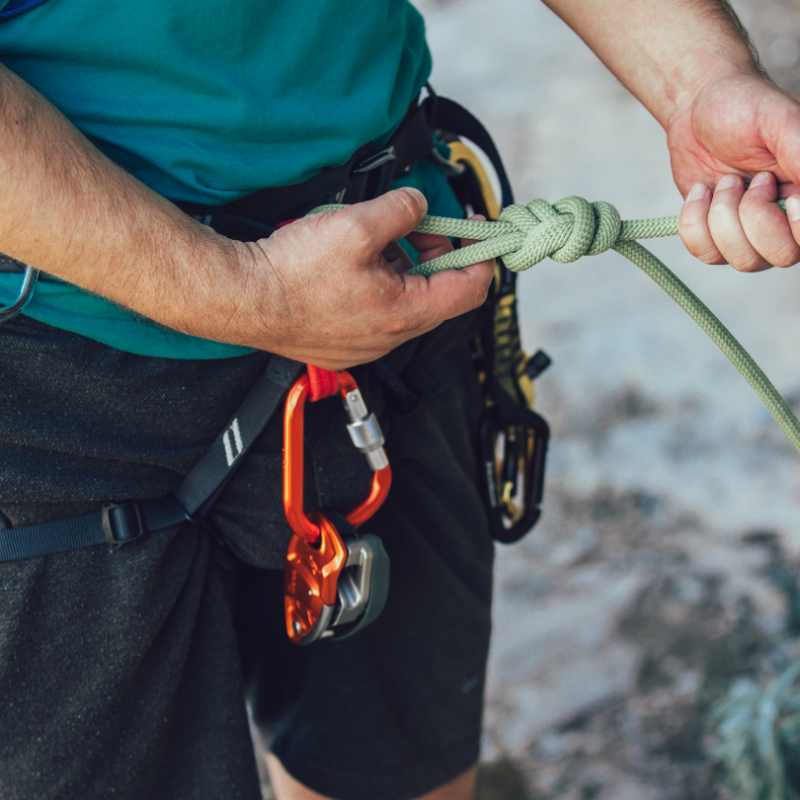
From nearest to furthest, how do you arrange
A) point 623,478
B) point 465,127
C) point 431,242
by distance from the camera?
1. point 431,242
2. point 465,127
3. point 623,478

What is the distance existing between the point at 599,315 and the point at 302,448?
1715 millimetres

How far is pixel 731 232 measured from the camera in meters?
0.63

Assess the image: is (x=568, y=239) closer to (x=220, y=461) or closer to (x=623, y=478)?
(x=220, y=461)

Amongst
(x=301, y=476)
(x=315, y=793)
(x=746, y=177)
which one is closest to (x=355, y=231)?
(x=301, y=476)

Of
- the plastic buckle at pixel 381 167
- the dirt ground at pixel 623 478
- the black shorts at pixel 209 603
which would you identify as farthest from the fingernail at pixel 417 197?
the dirt ground at pixel 623 478

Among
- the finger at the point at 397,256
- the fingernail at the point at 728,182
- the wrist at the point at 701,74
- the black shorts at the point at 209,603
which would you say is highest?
the wrist at the point at 701,74

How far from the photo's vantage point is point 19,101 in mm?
548

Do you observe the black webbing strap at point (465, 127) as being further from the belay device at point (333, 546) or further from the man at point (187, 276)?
the belay device at point (333, 546)

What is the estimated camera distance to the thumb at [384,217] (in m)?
0.62

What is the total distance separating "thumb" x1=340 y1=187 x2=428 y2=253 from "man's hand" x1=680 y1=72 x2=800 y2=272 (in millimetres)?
236

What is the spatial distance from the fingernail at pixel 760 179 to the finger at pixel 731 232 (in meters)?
0.01

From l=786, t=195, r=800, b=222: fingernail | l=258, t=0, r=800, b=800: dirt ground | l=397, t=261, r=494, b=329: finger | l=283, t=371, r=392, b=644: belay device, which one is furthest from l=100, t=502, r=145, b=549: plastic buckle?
l=258, t=0, r=800, b=800: dirt ground

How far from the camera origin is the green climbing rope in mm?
650

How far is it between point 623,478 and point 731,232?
145 cm
